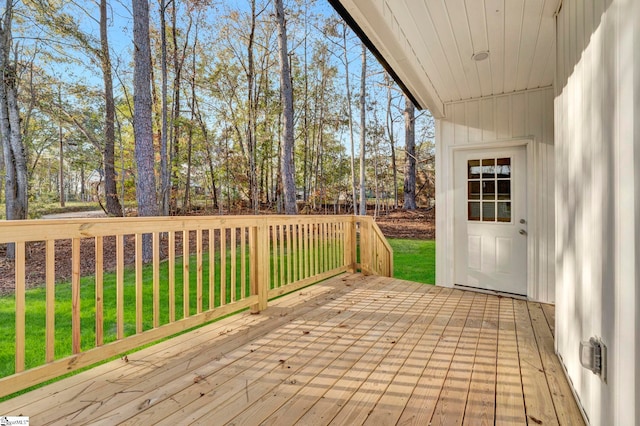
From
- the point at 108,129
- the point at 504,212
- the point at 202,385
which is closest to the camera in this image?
the point at 202,385

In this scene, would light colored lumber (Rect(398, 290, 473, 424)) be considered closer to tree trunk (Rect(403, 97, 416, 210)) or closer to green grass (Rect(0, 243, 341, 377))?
green grass (Rect(0, 243, 341, 377))

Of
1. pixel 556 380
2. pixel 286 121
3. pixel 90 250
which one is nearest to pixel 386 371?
pixel 556 380

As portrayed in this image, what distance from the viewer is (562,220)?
2.00 metres

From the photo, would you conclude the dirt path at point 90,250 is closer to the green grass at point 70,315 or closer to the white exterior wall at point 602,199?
the green grass at point 70,315

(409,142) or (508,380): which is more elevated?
(409,142)

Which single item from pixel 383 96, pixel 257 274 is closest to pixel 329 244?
pixel 257 274

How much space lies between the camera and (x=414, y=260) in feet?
23.6

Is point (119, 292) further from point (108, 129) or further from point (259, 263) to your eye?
point (108, 129)

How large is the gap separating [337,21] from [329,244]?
7.72 metres

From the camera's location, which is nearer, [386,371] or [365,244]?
[386,371]

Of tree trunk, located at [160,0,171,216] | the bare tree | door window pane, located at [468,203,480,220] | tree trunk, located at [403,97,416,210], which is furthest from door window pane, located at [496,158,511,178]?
the bare tree

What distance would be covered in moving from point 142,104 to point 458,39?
241 inches

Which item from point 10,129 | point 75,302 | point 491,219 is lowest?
point 75,302

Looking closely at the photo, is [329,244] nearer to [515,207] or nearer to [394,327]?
[394,327]
